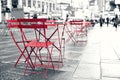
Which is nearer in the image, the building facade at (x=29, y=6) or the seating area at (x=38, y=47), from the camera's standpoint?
the seating area at (x=38, y=47)

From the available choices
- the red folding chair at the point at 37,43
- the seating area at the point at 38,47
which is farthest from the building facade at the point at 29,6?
the red folding chair at the point at 37,43

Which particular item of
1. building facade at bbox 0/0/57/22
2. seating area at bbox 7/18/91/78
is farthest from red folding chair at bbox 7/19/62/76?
building facade at bbox 0/0/57/22

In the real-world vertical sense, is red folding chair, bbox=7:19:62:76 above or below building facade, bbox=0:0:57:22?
below

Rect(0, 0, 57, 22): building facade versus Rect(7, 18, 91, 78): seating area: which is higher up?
Rect(0, 0, 57, 22): building facade

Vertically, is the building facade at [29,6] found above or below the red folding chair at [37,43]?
above

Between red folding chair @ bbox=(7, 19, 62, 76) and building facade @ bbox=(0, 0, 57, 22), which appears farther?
building facade @ bbox=(0, 0, 57, 22)

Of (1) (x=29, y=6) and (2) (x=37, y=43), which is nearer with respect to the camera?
(2) (x=37, y=43)

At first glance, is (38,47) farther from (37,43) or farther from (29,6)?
(29,6)

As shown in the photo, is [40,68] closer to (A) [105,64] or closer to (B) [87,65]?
(B) [87,65]

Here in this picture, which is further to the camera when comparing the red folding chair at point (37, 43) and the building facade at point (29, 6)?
the building facade at point (29, 6)

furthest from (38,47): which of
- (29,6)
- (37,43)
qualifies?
(29,6)

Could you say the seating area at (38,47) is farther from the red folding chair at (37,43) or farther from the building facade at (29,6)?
the building facade at (29,6)

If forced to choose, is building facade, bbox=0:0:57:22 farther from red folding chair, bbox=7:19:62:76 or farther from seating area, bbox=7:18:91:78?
red folding chair, bbox=7:19:62:76

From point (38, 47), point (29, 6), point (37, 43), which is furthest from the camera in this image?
point (29, 6)
